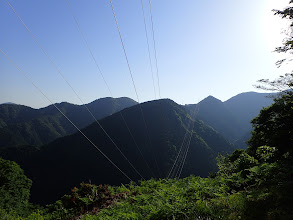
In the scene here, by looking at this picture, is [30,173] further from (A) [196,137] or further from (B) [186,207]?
(B) [186,207]

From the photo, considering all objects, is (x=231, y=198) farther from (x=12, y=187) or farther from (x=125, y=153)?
(x=125, y=153)

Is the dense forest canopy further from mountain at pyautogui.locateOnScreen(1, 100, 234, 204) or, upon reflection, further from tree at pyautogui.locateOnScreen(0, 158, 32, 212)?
mountain at pyautogui.locateOnScreen(1, 100, 234, 204)

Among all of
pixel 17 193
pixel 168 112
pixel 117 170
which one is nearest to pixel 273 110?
pixel 17 193

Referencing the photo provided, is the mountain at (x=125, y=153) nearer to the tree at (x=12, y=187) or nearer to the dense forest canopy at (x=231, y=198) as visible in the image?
the tree at (x=12, y=187)

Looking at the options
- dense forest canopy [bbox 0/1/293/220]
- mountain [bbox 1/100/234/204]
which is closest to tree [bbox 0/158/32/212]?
dense forest canopy [bbox 0/1/293/220]

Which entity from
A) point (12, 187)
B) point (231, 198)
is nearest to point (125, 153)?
point (12, 187)


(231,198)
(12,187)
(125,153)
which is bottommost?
(125,153)

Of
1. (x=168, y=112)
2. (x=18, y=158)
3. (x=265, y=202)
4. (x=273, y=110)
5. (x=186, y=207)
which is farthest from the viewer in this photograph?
(x=168, y=112)
